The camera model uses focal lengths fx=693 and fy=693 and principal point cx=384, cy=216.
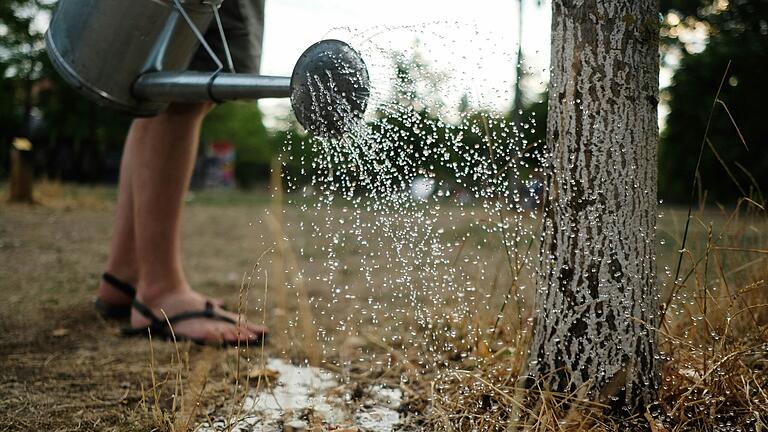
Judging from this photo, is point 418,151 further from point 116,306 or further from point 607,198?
point 116,306

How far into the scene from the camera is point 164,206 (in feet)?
7.02

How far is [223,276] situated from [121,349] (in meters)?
1.72

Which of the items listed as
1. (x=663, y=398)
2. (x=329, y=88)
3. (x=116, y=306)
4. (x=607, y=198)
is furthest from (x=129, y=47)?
(x=663, y=398)

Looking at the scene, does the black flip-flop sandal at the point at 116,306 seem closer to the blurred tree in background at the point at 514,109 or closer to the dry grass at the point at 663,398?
the blurred tree in background at the point at 514,109

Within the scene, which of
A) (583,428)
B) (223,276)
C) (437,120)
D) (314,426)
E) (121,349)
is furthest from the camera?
(223,276)

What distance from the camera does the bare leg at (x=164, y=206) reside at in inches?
83.4

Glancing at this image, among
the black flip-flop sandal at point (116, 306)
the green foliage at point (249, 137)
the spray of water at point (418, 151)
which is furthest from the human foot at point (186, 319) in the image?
the green foliage at point (249, 137)

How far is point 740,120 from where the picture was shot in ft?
44.8

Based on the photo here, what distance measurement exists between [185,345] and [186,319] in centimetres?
11

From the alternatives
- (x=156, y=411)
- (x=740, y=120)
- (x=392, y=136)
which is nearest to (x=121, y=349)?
(x=156, y=411)

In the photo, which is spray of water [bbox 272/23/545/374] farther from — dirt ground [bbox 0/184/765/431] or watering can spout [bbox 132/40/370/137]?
dirt ground [bbox 0/184/765/431]

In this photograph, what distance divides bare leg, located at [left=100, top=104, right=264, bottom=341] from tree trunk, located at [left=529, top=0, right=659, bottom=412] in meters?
1.12

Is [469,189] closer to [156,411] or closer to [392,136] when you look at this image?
[392,136]

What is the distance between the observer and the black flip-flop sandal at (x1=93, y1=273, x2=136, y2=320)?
2.40 metres
